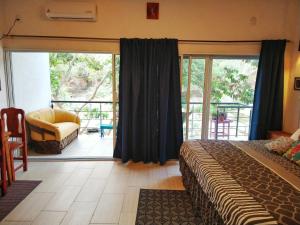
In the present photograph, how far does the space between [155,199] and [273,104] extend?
2648 mm

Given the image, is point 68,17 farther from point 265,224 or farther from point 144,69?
point 265,224

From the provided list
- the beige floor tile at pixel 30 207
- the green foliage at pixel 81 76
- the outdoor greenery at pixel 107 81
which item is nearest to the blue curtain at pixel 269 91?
the outdoor greenery at pixel 107 81

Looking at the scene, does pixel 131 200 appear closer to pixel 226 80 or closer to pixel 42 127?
pixel 42 127

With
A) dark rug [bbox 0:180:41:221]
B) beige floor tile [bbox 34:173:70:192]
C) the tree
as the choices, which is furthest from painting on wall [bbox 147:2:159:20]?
the tree

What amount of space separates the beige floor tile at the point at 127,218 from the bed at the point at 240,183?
71 centimetres

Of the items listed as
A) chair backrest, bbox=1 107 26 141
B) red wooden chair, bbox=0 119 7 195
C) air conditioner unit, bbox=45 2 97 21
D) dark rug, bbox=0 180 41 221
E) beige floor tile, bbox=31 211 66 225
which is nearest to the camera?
beige floor tile, bbox=31 211 66 225

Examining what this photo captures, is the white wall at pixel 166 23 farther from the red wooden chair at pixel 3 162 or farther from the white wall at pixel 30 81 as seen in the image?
the red wooden chair at pixel 3 162

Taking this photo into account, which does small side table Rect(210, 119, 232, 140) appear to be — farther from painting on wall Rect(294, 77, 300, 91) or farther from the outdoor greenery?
painting on wall Rect(294, 77, 300, 91)

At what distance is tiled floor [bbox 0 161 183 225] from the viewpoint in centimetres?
234

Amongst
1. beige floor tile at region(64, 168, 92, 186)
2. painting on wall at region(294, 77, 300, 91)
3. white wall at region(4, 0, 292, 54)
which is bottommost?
beige floor tile at region(64, 168, 92, 186)

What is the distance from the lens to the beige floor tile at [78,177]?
123 inches

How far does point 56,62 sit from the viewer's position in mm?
6875

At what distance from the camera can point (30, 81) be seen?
15.7 ft

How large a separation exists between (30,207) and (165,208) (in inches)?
61.5
